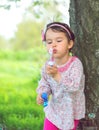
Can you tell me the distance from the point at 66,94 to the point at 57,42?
0.39m

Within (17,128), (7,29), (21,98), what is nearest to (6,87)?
(21,98)

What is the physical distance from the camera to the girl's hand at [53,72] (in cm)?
333

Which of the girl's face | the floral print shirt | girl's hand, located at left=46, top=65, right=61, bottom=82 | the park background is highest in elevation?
the girl's face

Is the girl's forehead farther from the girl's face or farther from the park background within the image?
the park background

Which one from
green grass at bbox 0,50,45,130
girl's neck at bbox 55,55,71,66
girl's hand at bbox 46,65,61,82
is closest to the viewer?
girl's hand at bbox 46,65,61,82

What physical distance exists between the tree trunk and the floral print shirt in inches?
8.6

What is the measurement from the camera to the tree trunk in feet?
12.5

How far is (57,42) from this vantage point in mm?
3486

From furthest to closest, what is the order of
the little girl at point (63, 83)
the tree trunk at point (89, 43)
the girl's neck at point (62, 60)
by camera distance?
the tree trunk at point (89, 43), the girl's neck at point (62, 60), the little girl at point (63, 83)

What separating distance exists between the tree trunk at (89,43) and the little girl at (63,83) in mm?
219

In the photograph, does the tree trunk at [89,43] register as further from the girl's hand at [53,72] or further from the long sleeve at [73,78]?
the girl's hand at [53,72]

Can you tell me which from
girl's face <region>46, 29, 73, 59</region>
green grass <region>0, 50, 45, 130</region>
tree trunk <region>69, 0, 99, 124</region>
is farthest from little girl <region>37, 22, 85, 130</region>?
green grass <region>0, 50, 45, 130</region>

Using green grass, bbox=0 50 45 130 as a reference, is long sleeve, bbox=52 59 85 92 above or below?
above

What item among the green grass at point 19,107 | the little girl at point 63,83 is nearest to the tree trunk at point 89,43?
the little girl at point 63,83
